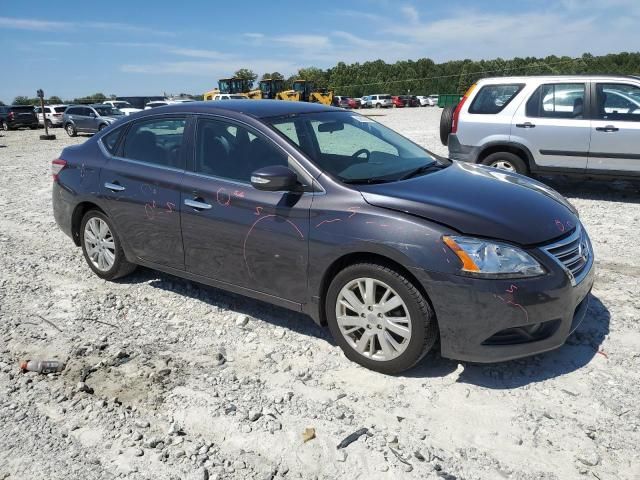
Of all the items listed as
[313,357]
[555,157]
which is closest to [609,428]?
[313,357]

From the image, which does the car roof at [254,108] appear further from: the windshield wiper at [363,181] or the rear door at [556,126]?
the rear door at [556,126]

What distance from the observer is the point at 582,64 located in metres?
65.4

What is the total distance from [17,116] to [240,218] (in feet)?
109

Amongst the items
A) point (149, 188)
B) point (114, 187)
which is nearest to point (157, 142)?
point (149, 188)

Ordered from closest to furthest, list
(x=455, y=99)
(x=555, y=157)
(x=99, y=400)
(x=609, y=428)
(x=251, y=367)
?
1. (x=609, y=428)
2. (x=99, y=400)
3. (x=251, y=367)
4. (x=555, y=157)
5. (x=455, y=99)

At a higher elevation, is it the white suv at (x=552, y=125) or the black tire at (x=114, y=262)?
the white suv at (x=552, y=125)

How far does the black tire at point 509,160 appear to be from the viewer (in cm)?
834

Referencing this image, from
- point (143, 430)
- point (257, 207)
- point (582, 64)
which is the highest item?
point (582, 64)

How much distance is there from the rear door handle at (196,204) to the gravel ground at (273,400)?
930 mm

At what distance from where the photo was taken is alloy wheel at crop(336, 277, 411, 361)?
3.30 m

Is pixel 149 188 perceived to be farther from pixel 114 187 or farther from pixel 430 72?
pixel 430 72

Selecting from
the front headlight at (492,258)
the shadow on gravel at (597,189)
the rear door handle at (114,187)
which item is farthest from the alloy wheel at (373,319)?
the shadow on gravel at (597,189)

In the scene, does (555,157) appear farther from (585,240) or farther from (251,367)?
(251,367)

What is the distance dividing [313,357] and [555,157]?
599 centimetres
